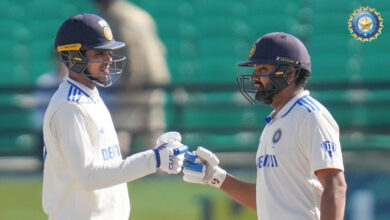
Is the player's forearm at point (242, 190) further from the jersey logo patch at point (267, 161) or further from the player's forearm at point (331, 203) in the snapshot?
the player's forearm at point (331, 203)

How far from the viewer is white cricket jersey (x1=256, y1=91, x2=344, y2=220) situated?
12.9ft

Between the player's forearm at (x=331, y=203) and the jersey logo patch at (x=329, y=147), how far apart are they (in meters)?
0.17

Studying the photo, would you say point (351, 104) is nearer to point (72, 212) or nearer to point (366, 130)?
point (366, 130)

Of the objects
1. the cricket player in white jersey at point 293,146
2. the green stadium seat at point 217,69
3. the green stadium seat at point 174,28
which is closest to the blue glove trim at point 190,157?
the cricket player in white jersey at point 293,146

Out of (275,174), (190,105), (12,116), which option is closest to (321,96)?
(190,105)

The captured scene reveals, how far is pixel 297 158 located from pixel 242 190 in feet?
2.29

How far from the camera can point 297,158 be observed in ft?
13.2

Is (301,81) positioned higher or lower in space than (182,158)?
higher

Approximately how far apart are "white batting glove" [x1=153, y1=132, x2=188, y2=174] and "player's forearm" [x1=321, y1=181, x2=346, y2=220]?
2.72 ft

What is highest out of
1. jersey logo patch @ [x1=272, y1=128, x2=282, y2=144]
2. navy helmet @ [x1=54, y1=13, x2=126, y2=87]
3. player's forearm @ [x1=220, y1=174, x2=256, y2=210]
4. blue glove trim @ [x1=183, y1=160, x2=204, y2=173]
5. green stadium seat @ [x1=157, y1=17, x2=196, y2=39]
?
navy helmet @ [x1=54, y1=13, x2=126, y2=87]

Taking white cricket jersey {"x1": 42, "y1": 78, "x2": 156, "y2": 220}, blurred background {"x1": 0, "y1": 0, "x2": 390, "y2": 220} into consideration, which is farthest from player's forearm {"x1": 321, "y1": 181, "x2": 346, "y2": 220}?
blurred background {"x1": 0, "y1": 0, "x2": 390, "y2": 220}

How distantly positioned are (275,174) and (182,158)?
21.3 inches

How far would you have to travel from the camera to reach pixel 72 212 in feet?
14.0

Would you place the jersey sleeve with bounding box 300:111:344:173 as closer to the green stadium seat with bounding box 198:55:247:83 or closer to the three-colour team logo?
the three-colour team logo
